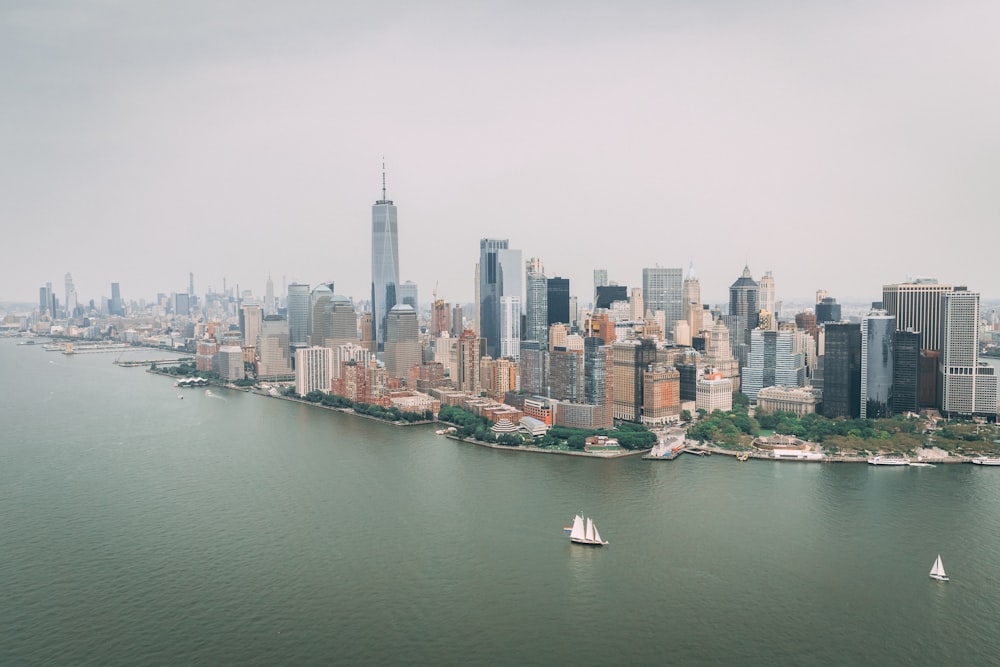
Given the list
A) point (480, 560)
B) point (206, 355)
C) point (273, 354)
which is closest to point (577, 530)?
point (480, 560)

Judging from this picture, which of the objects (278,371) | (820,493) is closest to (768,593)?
(820,493)

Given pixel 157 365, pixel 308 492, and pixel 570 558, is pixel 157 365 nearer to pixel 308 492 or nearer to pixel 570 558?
pixel 308 492

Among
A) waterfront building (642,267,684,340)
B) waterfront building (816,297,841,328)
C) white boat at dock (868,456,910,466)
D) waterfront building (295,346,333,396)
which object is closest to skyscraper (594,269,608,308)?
waterfront building (642,267,684,340)

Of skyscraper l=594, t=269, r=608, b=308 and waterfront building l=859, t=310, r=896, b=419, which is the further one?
skyscraper l=594, t=269, r=608, b=308

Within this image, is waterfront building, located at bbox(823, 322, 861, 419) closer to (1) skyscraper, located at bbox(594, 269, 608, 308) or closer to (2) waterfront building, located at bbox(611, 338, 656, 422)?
(2) waterfront building, located at bbox(611, 338, 656, 422)

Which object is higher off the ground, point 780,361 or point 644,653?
point 780,361
